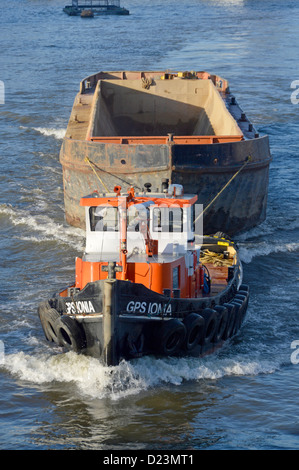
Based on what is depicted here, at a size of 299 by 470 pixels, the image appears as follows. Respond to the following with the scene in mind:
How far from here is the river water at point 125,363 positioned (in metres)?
13.0

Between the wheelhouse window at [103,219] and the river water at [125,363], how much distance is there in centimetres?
253

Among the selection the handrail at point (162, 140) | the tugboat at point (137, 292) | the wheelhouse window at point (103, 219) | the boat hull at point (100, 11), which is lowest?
the tugboat at point (137, 292)

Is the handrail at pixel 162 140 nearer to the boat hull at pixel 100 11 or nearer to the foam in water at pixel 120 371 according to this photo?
the foam in water at pixel 120 371

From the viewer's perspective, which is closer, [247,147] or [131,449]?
[131,449]

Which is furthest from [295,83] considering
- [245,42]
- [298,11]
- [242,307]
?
[298,11]

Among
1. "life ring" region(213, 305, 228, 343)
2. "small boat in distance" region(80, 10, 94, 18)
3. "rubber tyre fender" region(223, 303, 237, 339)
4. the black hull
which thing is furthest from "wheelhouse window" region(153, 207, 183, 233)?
"small boat in distance" region(80, 10, 94, 18)

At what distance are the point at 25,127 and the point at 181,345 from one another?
25.2 m

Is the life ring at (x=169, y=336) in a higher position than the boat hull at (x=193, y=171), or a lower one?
lower

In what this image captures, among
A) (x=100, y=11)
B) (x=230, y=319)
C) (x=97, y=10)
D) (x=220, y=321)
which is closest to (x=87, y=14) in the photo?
(x=100, y=11)

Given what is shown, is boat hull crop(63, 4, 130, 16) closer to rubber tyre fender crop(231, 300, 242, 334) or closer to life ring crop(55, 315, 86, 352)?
rubber tyre fender crop(231, 300, 242, 334)

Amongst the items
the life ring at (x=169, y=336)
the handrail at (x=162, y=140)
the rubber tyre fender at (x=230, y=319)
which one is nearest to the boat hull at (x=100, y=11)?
the handrail at (x=162, y=140)

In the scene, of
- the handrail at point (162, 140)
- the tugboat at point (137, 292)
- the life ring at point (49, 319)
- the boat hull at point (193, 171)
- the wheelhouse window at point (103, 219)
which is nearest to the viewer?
the tugboat at point (137, 292)

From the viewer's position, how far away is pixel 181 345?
47.1 feet
